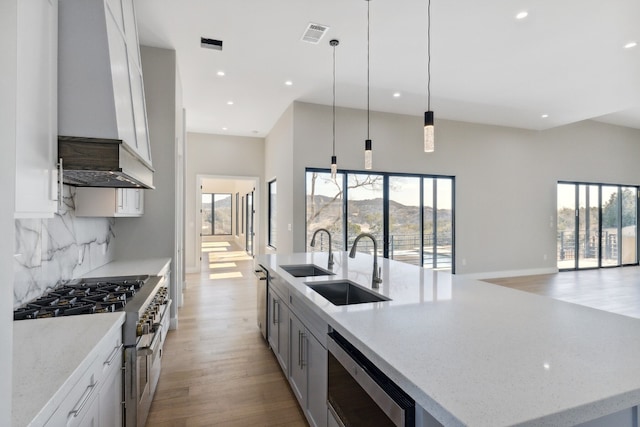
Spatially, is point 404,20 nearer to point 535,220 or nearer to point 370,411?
point 370,411

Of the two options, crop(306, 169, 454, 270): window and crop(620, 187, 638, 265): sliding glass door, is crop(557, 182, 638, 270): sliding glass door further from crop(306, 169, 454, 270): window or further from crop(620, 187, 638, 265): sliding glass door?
crop(306, 169, 454, 270): window

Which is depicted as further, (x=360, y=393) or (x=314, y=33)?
(x=314, y=33)

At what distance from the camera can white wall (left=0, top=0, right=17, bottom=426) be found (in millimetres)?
640

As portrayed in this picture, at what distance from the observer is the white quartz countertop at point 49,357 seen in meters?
0.92

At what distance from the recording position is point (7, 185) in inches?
27.1

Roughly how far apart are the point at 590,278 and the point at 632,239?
9.57 feet

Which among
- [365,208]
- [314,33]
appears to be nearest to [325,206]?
[365,208]

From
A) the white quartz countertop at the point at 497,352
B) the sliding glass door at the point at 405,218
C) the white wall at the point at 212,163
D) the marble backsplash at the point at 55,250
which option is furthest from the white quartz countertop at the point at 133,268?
the sliding glass door at the point at 405,218

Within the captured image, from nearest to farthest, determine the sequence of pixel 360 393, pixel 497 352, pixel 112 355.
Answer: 1. pixel 497 352
2. pixel 360 393
3. pixel 112 355

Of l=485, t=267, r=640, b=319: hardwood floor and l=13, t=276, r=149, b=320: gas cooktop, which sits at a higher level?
l=13, t=276, r=149, b=320: gas cooktop

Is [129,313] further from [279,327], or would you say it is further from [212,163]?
[212,163]

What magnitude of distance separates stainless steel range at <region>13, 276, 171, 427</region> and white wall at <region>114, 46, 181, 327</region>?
4.63 ft

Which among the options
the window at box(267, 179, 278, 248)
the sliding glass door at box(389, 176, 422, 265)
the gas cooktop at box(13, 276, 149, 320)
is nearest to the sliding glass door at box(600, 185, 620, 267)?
the sliding glass door at box(389, 176, 422, 265)

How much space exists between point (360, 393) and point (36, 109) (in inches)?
68.7
